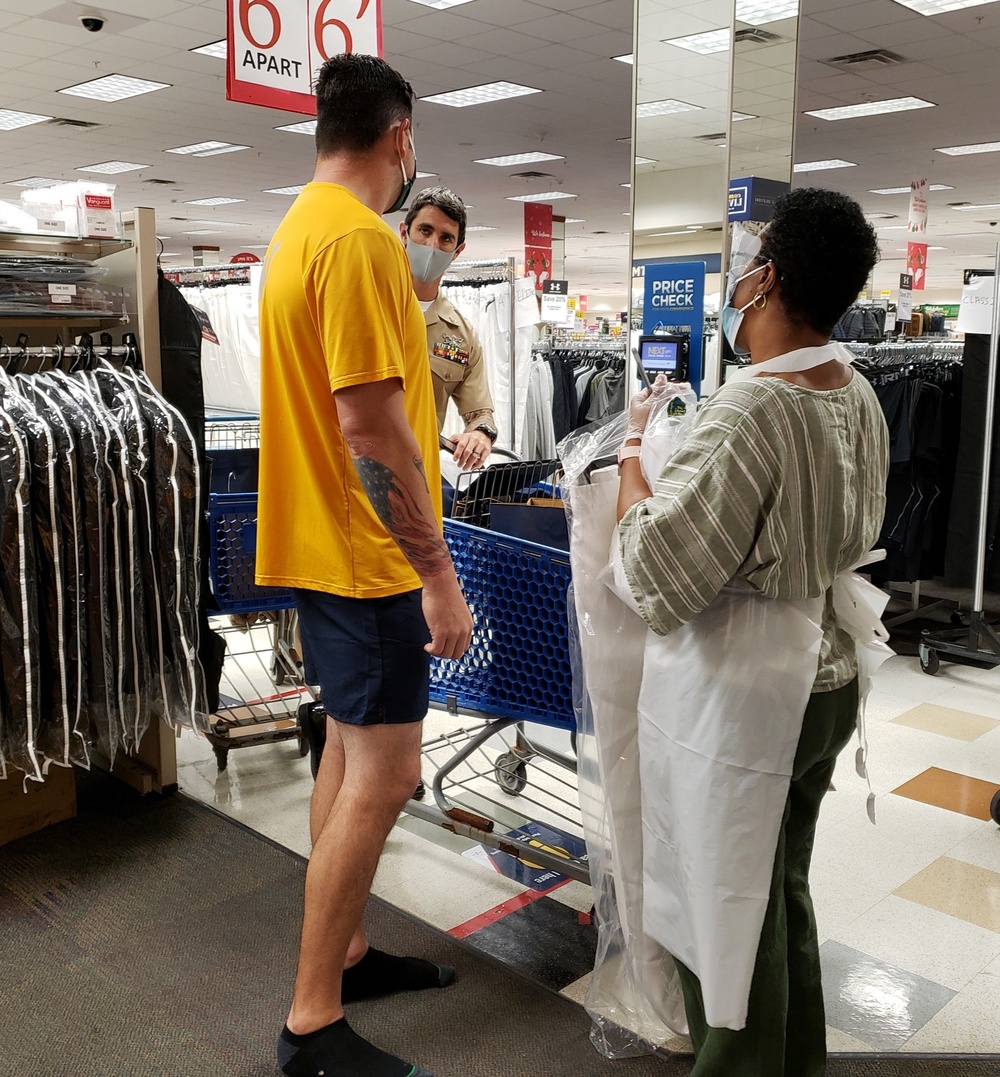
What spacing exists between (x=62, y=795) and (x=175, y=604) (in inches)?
29.7

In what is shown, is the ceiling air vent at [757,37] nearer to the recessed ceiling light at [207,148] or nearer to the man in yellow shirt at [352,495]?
the man in yellow shirt at [352,495]

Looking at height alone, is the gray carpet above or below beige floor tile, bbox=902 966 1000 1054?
above

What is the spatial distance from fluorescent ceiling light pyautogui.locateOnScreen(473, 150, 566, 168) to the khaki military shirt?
10412mm

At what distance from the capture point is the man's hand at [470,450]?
283 centimetres

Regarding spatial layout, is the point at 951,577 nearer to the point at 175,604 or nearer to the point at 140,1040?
the point at 175,604

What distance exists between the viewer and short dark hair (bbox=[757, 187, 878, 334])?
155 centimetres

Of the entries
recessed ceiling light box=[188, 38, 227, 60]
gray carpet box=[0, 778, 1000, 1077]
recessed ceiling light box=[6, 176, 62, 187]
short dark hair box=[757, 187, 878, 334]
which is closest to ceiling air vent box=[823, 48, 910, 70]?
recessed ceiling light box=[188, 38, 227, 60]

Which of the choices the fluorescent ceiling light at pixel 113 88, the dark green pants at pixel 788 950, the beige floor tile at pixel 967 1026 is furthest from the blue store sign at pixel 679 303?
the fluorescent ceiling light at pixel 113 88

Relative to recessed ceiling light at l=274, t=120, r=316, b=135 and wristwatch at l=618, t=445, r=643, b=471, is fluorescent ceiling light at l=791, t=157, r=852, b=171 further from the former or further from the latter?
wristwatch at l=618, t=445, r=643, b=471

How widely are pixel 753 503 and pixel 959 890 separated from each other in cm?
178


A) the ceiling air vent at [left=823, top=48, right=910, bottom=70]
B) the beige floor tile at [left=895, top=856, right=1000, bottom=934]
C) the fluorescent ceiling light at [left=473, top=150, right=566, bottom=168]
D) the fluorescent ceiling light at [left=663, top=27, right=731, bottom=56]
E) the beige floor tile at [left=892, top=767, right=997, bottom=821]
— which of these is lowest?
the beige floor tile at [left=892, top=767, right=997, bottom=821]

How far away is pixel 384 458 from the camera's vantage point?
1.74 metres

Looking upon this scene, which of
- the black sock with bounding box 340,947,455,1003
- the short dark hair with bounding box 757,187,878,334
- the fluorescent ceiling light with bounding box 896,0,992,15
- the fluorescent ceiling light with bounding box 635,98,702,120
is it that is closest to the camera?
the short dark hair with bounding box 757,187,878,334

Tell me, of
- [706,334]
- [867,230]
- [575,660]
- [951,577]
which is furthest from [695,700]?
[951,577]
